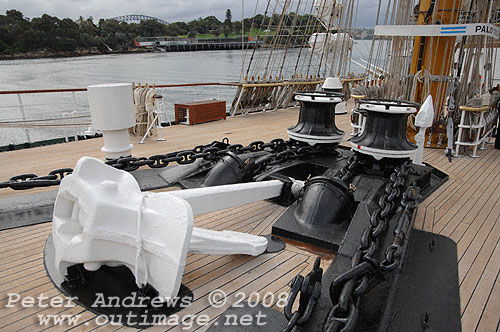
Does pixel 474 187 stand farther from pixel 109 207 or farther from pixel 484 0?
pixel 109 207

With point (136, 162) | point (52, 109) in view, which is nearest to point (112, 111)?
point (136, 162)

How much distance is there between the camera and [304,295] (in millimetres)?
1332

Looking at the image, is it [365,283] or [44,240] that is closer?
[365,283]

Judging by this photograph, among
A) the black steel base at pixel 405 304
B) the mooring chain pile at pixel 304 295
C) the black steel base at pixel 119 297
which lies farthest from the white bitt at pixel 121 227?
the mooring chain pile at pixel 304 295

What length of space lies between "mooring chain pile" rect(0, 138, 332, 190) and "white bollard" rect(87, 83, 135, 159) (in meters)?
0.42

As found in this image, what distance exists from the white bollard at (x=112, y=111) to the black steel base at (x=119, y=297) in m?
1.63

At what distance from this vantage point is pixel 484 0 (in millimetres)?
5039

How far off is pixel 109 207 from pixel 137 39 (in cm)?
5491

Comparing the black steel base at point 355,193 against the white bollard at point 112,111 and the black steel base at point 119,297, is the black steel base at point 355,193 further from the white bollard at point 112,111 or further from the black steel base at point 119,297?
the white bollard at point 112,111

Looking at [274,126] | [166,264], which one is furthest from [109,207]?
[274,126]

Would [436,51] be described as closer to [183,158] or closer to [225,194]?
[183,158]

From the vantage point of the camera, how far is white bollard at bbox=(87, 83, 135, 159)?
3.12m

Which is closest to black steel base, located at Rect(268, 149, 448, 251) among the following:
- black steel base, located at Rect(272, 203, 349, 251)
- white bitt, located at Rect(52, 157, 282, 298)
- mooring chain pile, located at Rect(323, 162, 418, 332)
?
black steel base, located at Rect(272, 203, 349, 251)

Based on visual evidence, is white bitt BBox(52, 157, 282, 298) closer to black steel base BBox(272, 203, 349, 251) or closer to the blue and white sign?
black steel base BBox(272, 203, 349, 251)
